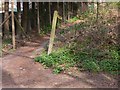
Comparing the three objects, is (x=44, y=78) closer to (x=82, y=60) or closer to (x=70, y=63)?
(x=70, y=63)

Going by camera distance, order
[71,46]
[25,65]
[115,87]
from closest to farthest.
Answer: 1. [115,87]
2. [25,65]
3. [71,46]

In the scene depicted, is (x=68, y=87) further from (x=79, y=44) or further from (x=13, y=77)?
(x=79, y=44)

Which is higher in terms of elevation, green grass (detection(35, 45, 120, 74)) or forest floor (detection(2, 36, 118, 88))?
green grass (detection(35, 45, 120, 74))

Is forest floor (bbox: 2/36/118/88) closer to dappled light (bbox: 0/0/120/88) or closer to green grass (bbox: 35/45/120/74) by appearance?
dappled light (bbox: 0/0/120/88)

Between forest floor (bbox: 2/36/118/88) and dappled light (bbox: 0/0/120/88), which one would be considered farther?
dappled light (bbox: 0/0/120/88)

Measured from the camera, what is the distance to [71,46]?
9.53 meters

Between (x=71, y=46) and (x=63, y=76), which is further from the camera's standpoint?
(x=71, y=46)

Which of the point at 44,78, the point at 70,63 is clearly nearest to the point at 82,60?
the point at 70,63

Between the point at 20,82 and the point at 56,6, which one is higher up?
the point at 56,6

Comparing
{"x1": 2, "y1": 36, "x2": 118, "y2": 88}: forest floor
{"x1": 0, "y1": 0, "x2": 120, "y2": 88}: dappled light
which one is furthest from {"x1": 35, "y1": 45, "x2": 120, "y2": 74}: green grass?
{"x1": 2, "y1": 36, "x2": 118, "y2": 88}: forest floor

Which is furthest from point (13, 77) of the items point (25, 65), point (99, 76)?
point (99, 76)

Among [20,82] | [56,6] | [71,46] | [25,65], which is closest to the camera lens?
[20,82]

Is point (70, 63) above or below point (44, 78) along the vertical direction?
above

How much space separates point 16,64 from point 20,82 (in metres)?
1.67
